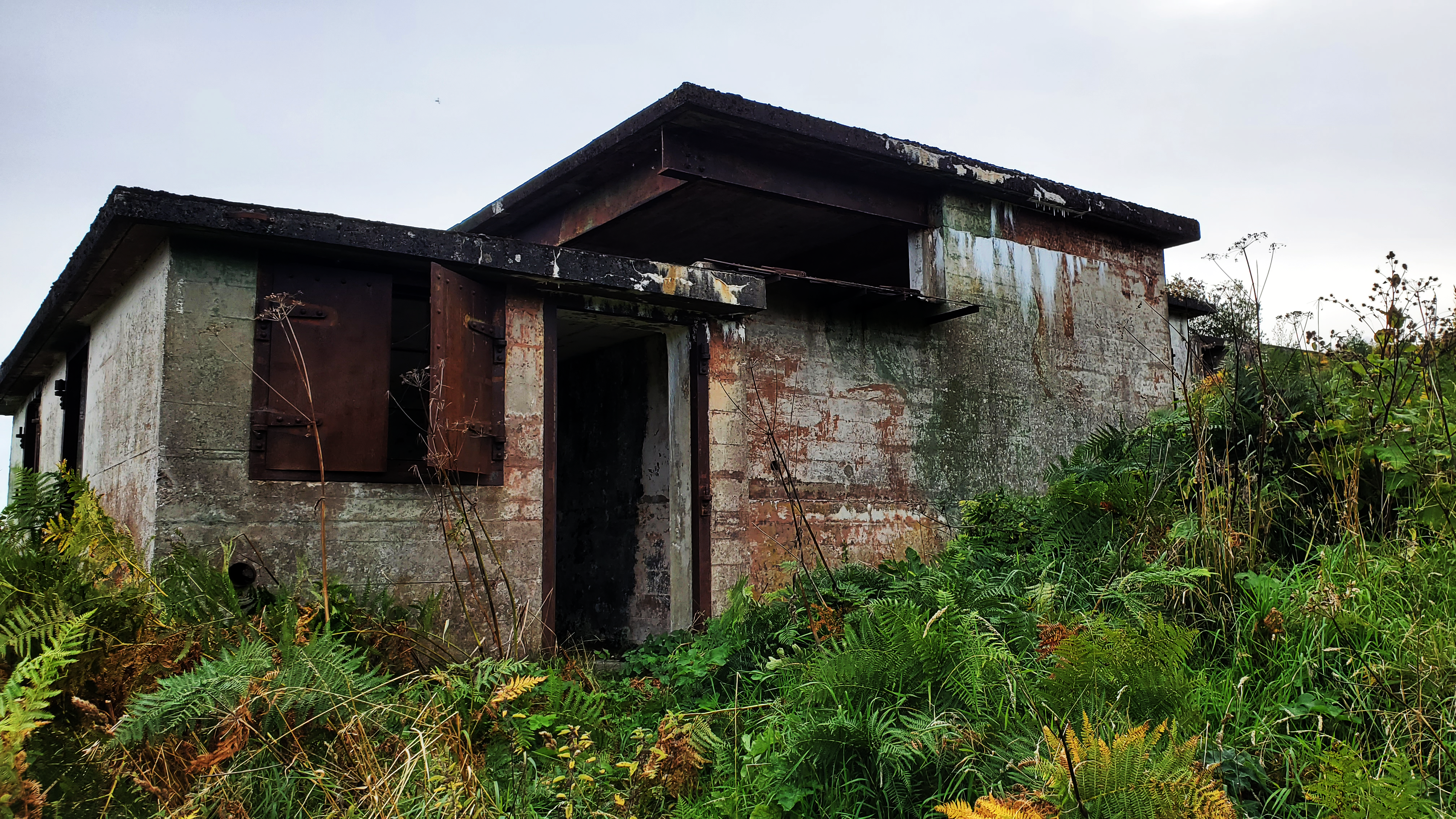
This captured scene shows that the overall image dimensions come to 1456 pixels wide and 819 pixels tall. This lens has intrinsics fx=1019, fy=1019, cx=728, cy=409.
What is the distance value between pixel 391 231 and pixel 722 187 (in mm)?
3283

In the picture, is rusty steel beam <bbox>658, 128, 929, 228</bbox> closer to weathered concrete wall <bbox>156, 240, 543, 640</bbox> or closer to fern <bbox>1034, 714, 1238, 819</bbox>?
weathered concrete wall <bbox>156, 240, 543, 640</bbox>

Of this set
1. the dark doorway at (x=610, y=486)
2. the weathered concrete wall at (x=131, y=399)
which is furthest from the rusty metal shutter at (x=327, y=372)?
the dark doorway at (x=610, y=486)

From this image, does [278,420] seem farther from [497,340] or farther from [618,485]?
[618,485]

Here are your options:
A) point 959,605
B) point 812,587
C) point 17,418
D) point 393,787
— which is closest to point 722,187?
point 812,587

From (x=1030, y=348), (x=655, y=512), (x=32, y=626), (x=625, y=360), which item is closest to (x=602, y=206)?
(x=625, y=360)

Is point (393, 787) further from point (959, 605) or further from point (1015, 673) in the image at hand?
point (959, 605)

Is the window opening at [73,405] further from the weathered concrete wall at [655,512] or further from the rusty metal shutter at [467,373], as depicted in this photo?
the weathered concrete wall at [655,512]

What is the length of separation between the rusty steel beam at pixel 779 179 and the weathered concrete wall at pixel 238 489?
3.36m

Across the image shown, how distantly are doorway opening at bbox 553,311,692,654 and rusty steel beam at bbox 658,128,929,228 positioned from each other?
1.42m

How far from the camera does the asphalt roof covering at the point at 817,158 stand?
8.13 meters

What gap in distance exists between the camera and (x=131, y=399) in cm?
623

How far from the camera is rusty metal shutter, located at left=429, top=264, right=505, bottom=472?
5961mm

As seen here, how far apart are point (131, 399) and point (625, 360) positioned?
12.8 feet

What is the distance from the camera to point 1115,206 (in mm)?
10578
